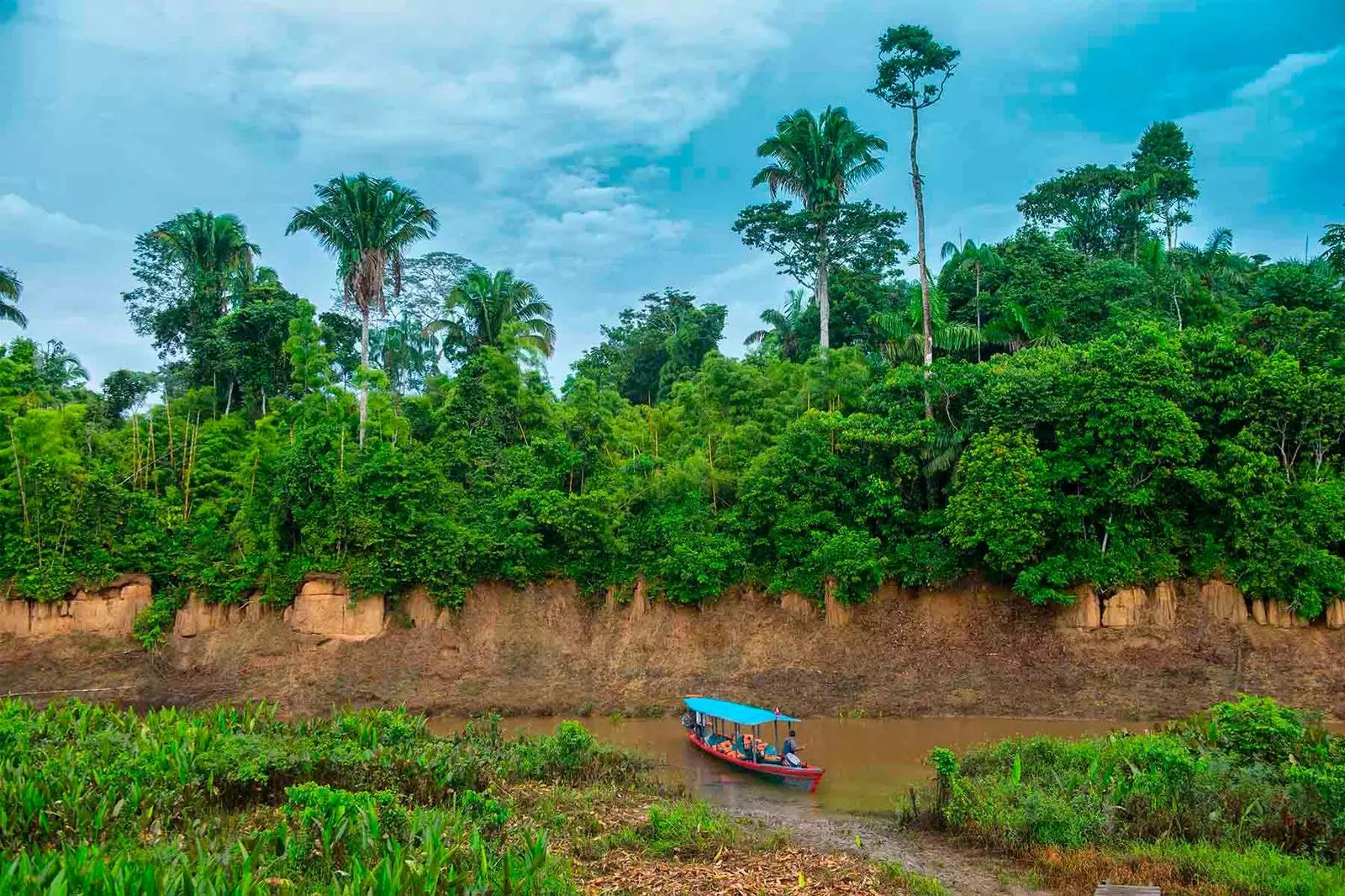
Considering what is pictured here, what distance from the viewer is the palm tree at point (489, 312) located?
1350 inches

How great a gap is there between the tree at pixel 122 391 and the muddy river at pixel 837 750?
2320 centimetres

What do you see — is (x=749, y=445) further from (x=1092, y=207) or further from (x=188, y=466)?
(x=1092, y=207)

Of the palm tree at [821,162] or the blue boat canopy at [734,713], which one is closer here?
the blue boat canopy at [734,713]

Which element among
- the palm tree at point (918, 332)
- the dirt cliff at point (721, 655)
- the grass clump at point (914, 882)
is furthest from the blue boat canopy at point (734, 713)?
the palm tree at point (918, 332)

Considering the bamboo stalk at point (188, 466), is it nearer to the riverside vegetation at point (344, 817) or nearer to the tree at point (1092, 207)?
the riverside vegetation at point (344, 817)

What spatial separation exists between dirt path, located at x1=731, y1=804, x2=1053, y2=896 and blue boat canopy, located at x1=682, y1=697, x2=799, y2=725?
1917 mm

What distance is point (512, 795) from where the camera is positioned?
13.6 meters

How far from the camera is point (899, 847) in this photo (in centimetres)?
1219

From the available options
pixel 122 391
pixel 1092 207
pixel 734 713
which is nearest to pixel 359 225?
pixel 122 391

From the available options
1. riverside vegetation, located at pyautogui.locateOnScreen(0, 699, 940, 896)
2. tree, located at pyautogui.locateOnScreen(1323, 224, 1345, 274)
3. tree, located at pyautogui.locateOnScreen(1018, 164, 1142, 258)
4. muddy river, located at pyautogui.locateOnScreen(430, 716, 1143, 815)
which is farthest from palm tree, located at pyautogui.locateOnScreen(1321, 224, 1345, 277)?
riverside vegetation, located at pyautogui.locateOnScreen(0, 699, 940, 896)

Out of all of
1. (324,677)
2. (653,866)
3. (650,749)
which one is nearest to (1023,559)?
(650,749)

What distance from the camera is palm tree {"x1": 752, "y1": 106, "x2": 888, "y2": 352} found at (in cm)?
3531

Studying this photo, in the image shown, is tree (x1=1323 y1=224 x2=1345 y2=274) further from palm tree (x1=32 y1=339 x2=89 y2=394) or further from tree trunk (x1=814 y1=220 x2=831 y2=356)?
palm tree (x1=32 y1=339 x2=89 y2=394)

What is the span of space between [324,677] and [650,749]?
10421 mm
